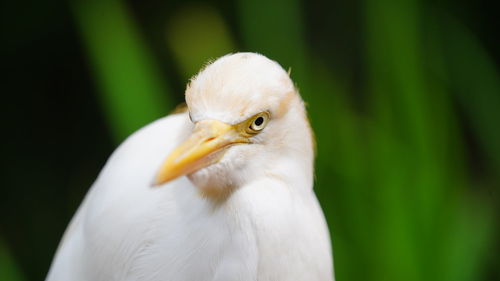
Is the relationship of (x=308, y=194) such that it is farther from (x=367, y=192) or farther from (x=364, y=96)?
(x=364, y=96)

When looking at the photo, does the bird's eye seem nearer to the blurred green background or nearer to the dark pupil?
the dark pupil

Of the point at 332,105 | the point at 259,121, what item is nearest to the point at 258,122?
the point at 259,121

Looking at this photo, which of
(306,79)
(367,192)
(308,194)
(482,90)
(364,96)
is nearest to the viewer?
(308,194)

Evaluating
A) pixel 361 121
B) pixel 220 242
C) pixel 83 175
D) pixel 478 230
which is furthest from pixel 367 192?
pixel 83 175

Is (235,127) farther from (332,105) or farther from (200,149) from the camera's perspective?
(332,105)

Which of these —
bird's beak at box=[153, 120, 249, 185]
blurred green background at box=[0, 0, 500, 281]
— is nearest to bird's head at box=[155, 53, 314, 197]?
bird's beak at box=[153, 120, 249, 185]

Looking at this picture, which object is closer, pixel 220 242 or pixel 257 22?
pixel 220 242
